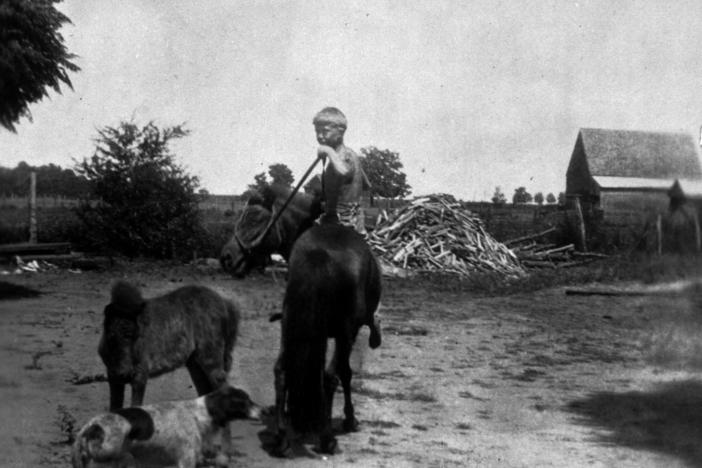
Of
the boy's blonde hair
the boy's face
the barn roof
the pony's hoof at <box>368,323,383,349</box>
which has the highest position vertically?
the boy's blonde hair

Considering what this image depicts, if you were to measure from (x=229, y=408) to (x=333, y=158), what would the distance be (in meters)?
2.07

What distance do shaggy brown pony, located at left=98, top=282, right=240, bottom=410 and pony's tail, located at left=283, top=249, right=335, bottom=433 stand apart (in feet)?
1.83

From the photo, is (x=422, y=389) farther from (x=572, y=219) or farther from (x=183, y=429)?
(x=572, y=219)

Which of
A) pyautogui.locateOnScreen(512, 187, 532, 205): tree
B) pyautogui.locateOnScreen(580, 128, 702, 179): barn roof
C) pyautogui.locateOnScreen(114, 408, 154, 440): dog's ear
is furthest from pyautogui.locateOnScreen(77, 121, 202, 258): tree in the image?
pyautogui.locateOnScreen(512, 187, 532, 205): tree

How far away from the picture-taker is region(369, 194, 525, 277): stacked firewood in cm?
2350

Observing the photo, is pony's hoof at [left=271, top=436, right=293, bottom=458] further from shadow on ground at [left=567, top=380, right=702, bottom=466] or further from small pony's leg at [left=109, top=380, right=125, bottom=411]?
shadow on ground at [left=567, top=380, right=702, bottom=466]

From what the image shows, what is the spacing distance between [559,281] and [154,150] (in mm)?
10960

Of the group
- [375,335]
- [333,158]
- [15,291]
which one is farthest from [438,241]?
[333,158]

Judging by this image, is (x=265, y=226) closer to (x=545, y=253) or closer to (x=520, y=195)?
(x=545, y=253)

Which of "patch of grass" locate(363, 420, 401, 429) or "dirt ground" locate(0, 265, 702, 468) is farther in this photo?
"patch of grass" locate(363, 420, 401, 429)

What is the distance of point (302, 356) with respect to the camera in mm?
5656

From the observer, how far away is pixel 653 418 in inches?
287

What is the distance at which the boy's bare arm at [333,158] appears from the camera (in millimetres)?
6020

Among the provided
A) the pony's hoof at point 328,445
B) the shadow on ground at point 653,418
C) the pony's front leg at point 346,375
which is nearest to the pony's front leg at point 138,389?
the pony's hoof at point 328,445
